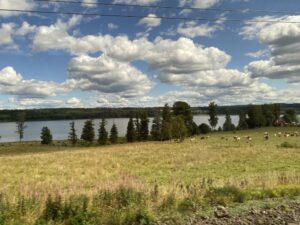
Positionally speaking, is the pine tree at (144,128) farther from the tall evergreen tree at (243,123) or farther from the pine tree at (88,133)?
the tall evergreen tree at (243,123)

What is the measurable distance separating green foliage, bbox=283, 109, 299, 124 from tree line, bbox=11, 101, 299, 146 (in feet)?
23.3

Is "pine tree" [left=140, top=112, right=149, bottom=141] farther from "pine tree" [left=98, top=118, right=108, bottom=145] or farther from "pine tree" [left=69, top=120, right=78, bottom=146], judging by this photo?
"pine tree" [left=69, top=120, right=78, bottom=146]

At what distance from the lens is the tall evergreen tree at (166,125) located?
89294 millimetres

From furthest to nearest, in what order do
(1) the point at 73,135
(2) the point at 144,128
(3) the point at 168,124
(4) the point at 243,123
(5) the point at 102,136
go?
1. (4) the point at 243,123
2. (1) the point at 73,135
3. (5) the point at 102,136
4. (2) the point at 144,128
5. (3) the point at 168,124

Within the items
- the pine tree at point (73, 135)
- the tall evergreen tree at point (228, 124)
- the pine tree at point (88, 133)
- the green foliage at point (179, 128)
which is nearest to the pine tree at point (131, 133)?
the pine tree at point (88, 133)

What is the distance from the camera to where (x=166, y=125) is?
90562mm

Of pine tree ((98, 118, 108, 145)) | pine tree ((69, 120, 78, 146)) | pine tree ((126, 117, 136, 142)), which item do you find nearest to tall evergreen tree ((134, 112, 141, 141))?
pine tree ((126, 117, 136, 142))

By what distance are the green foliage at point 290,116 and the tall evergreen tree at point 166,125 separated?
70041mm

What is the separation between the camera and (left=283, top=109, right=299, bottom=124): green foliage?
156 m

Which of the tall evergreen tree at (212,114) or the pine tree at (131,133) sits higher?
the tall evergreen tree at (212,114)

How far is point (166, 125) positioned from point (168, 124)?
3.81 feet

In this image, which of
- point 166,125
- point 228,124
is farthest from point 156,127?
point 228,124

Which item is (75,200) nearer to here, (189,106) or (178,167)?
(178,167)

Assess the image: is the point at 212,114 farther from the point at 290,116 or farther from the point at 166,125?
the point at 166,125
